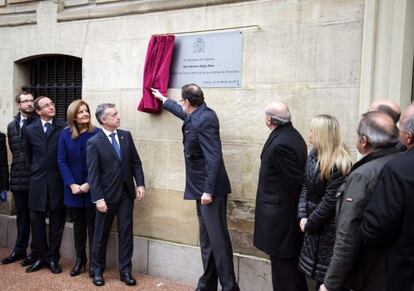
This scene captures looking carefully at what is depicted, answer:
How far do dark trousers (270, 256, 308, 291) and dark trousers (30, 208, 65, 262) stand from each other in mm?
2874

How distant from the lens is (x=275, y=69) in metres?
4.69

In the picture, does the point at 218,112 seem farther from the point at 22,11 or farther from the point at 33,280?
the point at 22,11

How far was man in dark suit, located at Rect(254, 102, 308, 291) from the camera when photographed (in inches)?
148

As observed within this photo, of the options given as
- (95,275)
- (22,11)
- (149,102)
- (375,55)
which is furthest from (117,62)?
(375,55)

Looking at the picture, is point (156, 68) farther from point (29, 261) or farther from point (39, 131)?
point (29, 261)

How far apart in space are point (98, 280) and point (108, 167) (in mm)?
1213

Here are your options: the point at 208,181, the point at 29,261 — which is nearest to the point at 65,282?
the point at 29,261

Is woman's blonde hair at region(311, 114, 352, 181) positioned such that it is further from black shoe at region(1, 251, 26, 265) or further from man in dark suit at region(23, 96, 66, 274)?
black shoe at region(1, 251, 26, 265)

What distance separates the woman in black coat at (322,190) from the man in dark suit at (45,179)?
10.6 ft

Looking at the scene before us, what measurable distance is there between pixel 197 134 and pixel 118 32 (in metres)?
2.00

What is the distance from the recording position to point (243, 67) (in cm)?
490

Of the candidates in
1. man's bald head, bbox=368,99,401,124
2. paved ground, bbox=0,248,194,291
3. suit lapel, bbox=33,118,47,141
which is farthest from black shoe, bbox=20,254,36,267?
man's bald head, bbox=368,99,401,124

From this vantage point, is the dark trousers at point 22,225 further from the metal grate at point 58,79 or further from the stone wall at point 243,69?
the stone wall at point 243,69

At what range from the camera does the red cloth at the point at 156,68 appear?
5328mm
